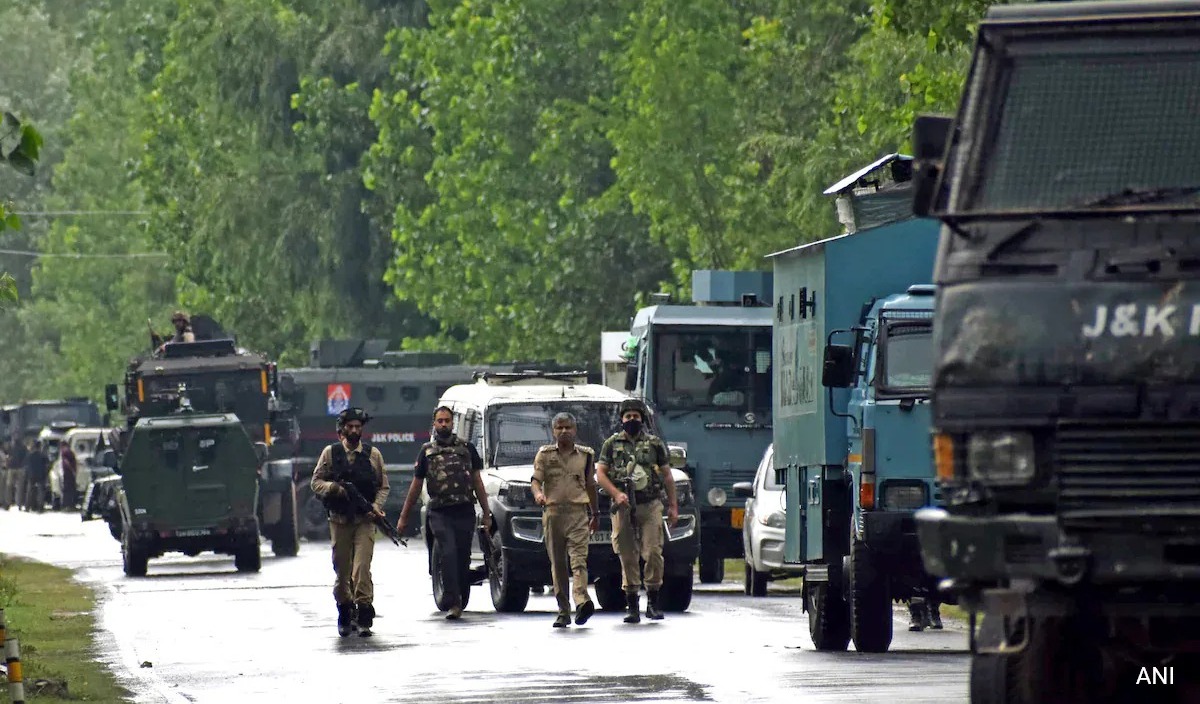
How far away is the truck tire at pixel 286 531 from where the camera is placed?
131 feet

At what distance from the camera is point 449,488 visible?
23.4m

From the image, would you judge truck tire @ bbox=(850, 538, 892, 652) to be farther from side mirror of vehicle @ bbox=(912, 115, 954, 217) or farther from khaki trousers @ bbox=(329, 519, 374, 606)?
side mirror of vehicle @ bbox=(912, 115, 954, 217)

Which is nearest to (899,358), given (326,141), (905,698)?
(905,698)

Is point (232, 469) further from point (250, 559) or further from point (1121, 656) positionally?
point (1121, 656)

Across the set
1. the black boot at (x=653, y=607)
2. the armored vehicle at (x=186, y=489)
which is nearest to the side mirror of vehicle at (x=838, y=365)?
the black boot at (x=653, y=607)

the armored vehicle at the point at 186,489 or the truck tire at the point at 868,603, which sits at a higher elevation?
the armored vehicle at the point at 186,489

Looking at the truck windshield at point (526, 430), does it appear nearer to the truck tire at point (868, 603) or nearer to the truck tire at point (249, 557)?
the truck tire at point (868, 603)

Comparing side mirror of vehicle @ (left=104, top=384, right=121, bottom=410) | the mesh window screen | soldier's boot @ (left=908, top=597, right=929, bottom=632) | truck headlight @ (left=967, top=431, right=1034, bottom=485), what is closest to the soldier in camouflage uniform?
soldier's boot @ (left=908, top=597, right=929, bottom=632)

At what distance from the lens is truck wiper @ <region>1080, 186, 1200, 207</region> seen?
10.9 meters

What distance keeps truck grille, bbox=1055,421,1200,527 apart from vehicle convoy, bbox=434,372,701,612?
13371mm

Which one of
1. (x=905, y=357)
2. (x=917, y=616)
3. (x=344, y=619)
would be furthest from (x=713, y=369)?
(x=905, y=357)

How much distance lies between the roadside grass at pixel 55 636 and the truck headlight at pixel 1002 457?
240 inches

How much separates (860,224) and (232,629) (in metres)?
6.10

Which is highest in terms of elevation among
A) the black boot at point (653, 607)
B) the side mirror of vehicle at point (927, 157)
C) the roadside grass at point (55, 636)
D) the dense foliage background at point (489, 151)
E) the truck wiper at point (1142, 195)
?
the dense foliage background at point (489, 151)
